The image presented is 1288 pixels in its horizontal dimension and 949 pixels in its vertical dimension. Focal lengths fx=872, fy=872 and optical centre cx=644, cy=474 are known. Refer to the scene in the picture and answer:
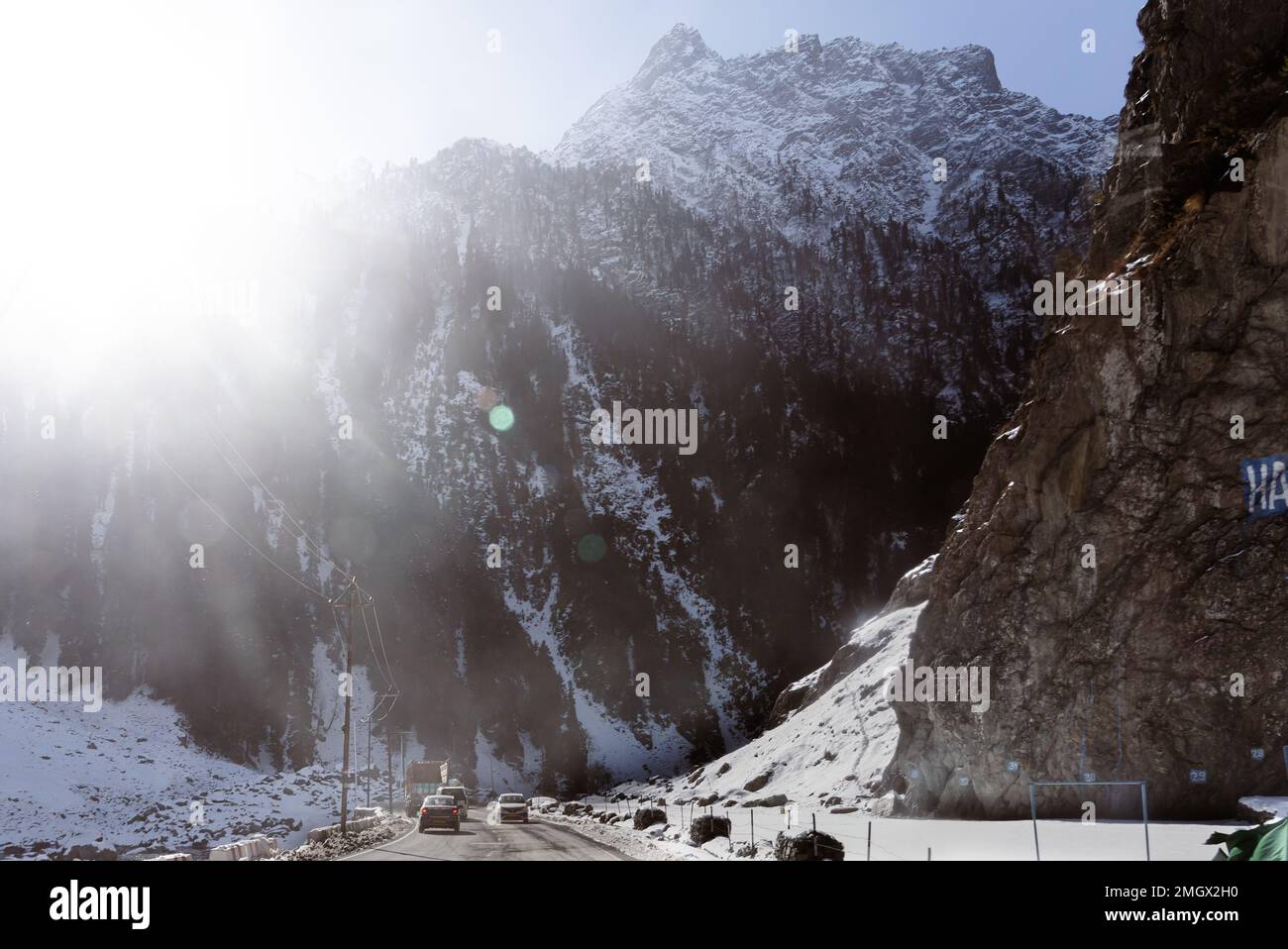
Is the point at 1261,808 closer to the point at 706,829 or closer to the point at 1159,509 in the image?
the point at 1159,509

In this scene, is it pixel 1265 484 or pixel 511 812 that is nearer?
pixel 1265 484

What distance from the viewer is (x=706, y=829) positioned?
29953mm

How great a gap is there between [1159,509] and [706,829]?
71.9 feet

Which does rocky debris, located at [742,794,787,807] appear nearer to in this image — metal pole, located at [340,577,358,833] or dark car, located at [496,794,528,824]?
dark car, located at [496,794,528,824]

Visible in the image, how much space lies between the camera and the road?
24.4 m

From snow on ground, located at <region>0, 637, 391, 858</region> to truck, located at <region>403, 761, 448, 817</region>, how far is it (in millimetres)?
Result: 7277

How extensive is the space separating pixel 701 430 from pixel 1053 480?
406ft

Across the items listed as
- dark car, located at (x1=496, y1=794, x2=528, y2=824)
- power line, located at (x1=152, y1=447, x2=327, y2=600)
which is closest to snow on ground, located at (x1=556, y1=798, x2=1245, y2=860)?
dark car, located at (x1=496, y1=794, x2=528, y2=824)

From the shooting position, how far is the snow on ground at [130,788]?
63.6 meters
